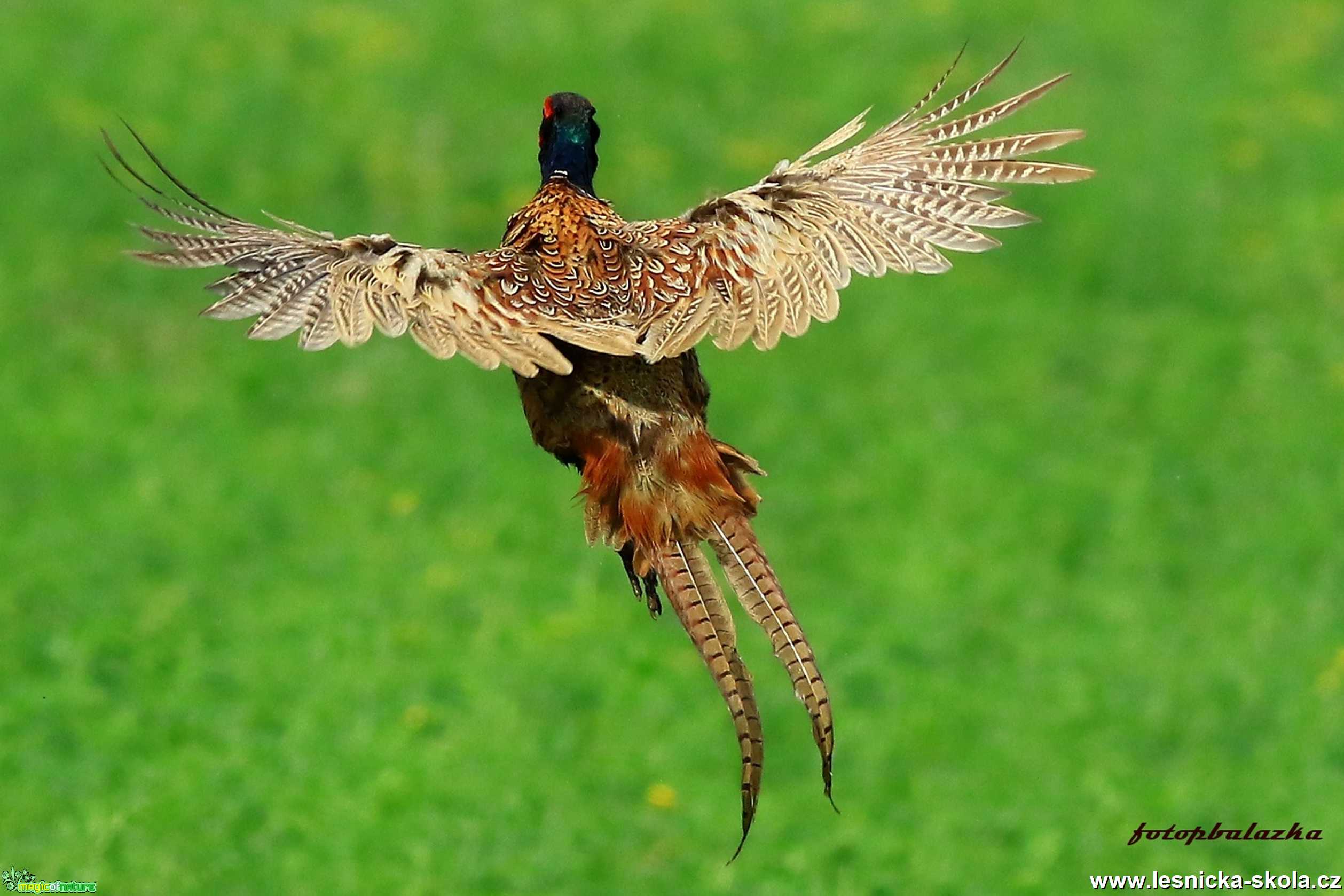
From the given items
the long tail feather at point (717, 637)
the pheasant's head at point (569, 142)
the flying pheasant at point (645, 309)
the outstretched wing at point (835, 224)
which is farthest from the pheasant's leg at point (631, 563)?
the pheasant's head at point (569, 142)

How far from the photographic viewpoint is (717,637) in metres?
5.46

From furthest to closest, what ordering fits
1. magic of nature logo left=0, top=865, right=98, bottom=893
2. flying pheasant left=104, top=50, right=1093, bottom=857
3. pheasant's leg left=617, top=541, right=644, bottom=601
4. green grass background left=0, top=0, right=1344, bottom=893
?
green grass background left=0, top=0, right=1344, bottom=893
magic of nature logo left=0, top=865, right=98, bottom=893
pheasant's leg left=617, top=541, right=644, bottom=601
flying pheasant left=104, top=50, right=1093, bottom=857

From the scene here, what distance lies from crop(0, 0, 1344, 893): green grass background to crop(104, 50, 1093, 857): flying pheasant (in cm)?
500

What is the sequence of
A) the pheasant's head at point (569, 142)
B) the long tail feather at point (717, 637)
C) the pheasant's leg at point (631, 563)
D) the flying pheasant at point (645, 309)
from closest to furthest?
the long tail feather at point (717, 637) < the flying pheasant at point (645, 309) < the pheasant's leg at point (631, 563) < the pheasant's head at point (569, 142)

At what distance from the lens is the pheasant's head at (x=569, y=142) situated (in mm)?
6426

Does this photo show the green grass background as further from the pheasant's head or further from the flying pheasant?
the flying pheasant

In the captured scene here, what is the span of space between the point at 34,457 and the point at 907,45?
8.45 m

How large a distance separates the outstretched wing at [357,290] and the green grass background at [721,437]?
5110mm

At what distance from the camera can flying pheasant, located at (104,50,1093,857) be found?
549 cm

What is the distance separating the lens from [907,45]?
18.8 metres

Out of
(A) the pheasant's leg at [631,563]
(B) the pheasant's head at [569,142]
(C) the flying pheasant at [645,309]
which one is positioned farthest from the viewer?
(B) the pheasant's head at [569,142]

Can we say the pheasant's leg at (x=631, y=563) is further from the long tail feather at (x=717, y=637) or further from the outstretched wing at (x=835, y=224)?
the outstretched wing at (x=835, y=224)

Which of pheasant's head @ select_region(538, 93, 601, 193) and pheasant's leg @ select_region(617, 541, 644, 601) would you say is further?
pheasant's head @ select_region(538, 93, 601, 193)

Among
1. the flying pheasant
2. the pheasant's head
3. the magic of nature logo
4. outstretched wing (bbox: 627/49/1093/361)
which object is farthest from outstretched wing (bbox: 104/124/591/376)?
the magic of nature logo
